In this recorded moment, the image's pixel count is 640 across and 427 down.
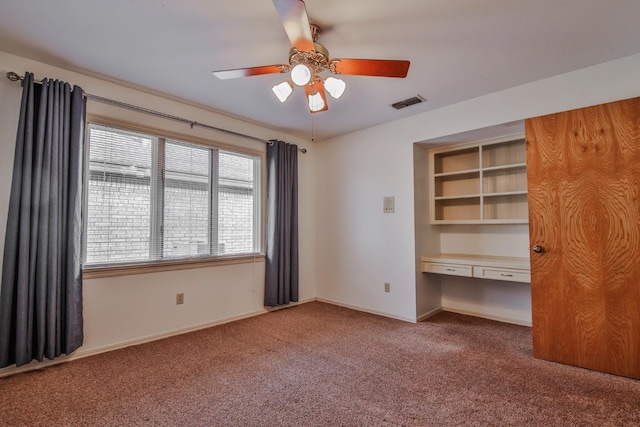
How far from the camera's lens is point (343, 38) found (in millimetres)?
2205

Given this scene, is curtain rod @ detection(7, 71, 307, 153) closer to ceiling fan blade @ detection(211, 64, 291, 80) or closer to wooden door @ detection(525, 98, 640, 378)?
ceiling fan blade @ detection(211, 64, 291, 80)

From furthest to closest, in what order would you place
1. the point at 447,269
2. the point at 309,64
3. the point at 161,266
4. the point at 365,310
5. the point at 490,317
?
1. the point at 365,310
2. the point at 490,317
3. the point at 447,269
4. the point at 161,266
5. the point at 309,64

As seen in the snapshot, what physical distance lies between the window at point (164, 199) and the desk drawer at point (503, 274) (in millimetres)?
2649

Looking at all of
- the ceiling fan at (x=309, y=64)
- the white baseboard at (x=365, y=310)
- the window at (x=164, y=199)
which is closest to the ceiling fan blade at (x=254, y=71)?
the ceiling fan at (x=309, y=64)

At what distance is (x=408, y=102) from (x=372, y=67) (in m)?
1.54

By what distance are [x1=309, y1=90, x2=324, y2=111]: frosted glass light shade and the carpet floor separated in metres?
2.05

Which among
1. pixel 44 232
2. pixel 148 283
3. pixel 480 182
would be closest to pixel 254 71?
pixel 44 232

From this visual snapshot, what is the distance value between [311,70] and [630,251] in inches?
103

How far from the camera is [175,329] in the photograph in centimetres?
323

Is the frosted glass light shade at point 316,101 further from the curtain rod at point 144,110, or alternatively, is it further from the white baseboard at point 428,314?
the white baseboard at point 428,314

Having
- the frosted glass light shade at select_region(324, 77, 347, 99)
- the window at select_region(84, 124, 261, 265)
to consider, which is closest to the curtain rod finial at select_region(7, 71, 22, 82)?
the window at select_region(84, 124, 261, 265)

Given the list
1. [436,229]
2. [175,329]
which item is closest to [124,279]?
[175,329]

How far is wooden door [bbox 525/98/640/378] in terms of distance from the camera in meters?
2.26

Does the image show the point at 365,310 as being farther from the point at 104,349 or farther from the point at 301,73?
the point at 301,73
